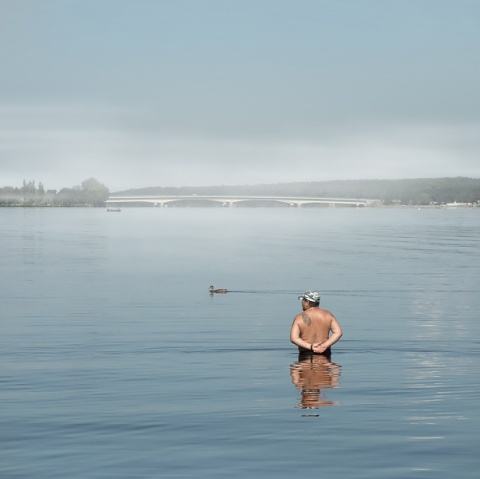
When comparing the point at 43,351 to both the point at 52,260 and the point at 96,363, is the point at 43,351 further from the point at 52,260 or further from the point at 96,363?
the point at 52,260

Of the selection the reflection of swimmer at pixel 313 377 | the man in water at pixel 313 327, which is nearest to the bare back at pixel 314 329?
the man in water at pixel 313 327

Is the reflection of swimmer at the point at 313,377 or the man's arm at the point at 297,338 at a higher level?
the man's arm at the point at 297,338

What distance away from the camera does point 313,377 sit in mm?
25812

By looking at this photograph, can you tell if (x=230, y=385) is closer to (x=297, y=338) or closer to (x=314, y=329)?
(x=297, y=338)

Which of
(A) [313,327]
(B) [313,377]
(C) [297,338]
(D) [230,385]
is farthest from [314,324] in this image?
(D) [230,385]

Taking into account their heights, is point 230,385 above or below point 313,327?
below

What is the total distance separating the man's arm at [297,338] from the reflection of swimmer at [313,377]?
0.55 m

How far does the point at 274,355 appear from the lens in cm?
3100

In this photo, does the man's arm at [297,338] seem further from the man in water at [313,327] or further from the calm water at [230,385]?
the calm water at [230,385]

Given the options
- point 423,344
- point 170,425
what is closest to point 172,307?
point 423,344

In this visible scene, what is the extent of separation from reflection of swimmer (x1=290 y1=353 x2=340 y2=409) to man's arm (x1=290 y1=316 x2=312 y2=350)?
1.79ft

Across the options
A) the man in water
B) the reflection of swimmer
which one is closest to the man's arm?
the man in water

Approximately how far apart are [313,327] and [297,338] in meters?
0.51

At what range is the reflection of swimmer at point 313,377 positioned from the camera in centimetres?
2259
